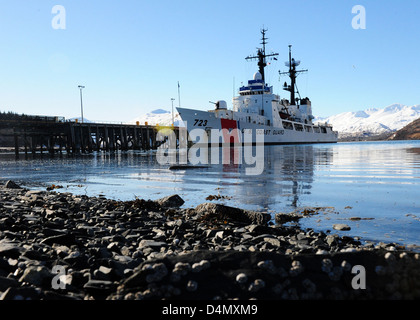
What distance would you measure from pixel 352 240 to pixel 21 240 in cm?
492

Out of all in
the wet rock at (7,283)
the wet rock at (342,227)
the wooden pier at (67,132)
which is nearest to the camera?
the wet rock at (7,283)

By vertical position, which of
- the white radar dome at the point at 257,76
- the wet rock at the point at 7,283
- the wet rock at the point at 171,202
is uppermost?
the white radar dome at the point at 257,76

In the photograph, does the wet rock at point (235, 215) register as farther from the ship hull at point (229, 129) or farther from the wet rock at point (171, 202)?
the ship hull at point (229, 129)

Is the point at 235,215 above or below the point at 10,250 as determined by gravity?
below

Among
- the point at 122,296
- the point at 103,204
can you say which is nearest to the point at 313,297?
the point at 122,296

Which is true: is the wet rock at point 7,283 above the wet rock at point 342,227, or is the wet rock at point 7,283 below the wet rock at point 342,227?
above

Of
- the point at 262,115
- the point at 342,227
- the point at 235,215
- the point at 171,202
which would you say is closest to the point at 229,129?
the point at 262,115

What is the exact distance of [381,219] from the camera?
7.05 metres

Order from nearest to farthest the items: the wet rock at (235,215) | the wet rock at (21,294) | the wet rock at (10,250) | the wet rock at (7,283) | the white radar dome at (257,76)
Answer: the wet rock at (21,294) < the wet rock at (7,283) < the wet rock at (10,250) < the wet rock at (235,215) < the white radar dome at (257,76)

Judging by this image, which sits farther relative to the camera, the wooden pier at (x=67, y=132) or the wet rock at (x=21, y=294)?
the wooden pier at (x=67, y=132)

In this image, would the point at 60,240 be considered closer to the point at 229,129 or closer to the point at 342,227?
the point at 342,227

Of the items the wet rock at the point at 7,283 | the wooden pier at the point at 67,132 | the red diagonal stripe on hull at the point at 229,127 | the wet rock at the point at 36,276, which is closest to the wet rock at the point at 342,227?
the wet rock at the point at 36,276
